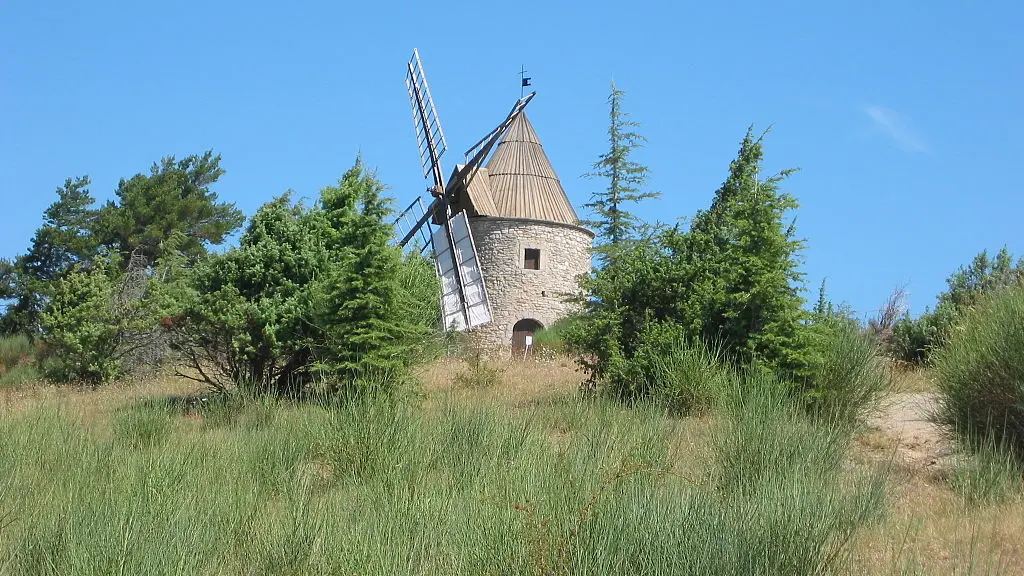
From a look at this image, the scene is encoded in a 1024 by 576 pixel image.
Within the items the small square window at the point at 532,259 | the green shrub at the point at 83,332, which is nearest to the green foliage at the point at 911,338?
the small square window at the point at 532,259

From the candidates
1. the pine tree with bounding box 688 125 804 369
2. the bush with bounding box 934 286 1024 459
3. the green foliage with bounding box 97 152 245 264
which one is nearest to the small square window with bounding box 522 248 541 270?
the green foliage with bounding box 97 152 245 264

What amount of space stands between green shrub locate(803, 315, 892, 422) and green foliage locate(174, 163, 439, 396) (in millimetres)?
5090

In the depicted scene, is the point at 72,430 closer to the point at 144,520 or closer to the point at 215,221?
the point at 144,520

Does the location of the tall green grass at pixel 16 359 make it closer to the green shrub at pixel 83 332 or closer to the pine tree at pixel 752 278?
the green shrub at pixel 83 332

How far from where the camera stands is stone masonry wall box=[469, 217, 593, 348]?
88.0ft

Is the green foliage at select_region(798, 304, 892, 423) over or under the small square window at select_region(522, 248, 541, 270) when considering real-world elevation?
under

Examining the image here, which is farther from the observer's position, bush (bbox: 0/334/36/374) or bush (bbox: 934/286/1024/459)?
bush (bbox: 0/334/36/374)

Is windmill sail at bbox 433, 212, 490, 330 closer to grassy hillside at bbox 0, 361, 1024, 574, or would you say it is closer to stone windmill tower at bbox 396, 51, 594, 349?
stone windmill tower at bbox 396, 51, 594, 349

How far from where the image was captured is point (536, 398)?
12695 mm

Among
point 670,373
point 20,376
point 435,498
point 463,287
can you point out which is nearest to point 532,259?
point 463,287

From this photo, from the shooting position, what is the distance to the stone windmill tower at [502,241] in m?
26.1

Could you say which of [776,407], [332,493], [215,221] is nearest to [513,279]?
[215,221]

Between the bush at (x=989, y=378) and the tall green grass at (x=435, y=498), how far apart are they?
1973 millimetres

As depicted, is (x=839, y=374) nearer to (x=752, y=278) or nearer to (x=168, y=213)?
(x=752, y=278)
